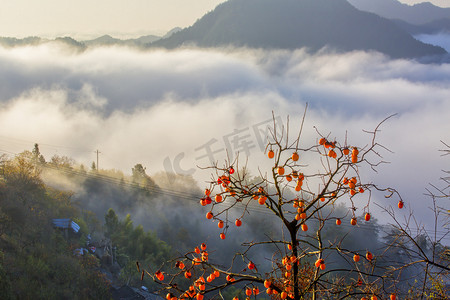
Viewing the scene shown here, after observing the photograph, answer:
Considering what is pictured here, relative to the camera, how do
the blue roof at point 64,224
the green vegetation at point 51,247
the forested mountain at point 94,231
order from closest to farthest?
the green vegetation at point 51,247, the forested mountain at point 94,231, the blue roof at point 64,224

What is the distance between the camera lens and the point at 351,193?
6242 mm

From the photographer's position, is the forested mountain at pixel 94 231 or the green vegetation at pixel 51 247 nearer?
the green vegetation at pixel 51 247

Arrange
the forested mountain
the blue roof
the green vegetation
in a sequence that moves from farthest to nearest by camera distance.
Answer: the blue roof → the forested mountain → the green vegetation

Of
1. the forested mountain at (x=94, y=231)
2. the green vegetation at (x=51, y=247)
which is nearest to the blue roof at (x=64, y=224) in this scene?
the green vegetation at (x=51, y=247)

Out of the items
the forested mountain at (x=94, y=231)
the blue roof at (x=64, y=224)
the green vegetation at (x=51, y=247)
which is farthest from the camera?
the blue roof at (x=64, y=224)

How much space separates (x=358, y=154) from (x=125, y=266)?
143 feet

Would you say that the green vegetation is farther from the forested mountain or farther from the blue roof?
the blue roof

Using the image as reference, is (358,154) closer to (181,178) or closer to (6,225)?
(6,225)

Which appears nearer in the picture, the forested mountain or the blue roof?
the forested mountain

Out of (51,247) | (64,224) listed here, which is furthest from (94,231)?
(51,247)

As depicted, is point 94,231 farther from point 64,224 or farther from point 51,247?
point 51,247

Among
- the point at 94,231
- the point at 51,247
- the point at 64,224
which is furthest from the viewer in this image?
the point at 94,231

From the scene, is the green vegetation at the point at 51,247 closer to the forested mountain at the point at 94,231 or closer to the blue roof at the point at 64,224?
the forested mountain at the point at 94,231

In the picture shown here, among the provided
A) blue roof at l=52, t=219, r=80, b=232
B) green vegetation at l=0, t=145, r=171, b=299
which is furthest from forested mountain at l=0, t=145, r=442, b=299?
blue roof at l=52, t=219, r=80, b=232
